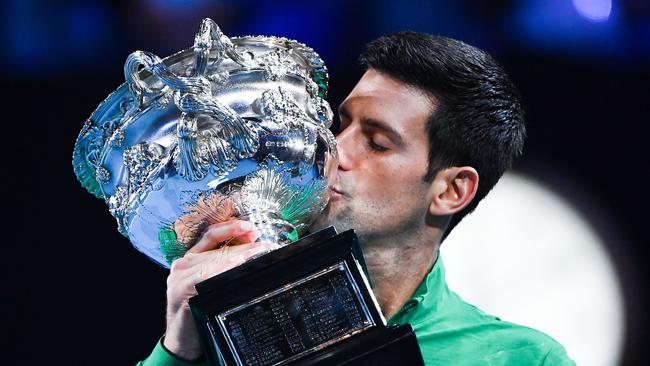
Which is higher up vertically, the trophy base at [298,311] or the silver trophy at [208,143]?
the silver trophy at [208,143]

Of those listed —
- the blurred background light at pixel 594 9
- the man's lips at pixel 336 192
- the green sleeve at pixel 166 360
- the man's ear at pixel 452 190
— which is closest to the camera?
the green sleeve at pixel 166 360

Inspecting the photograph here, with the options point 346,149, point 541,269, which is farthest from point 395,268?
point 541,269

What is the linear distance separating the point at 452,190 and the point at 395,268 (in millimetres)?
244

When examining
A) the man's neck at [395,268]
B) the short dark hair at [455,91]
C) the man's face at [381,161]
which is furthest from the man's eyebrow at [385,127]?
the man's neck at [395,268]

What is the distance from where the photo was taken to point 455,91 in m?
2.55

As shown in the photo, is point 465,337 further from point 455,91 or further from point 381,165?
point 455,91

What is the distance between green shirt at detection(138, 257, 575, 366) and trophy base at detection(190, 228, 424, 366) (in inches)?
25.8

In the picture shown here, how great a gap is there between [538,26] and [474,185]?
0.92 m

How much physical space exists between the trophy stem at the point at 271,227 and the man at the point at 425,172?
43 cm

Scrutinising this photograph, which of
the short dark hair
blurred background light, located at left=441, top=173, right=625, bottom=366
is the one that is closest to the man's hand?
the short dark hair

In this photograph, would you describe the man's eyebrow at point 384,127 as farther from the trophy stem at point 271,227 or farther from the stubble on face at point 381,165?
the trophy stem at point 271,227

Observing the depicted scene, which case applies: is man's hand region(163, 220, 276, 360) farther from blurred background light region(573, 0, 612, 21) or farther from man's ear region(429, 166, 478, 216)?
blurred background light region(573, 0, 612, 21)

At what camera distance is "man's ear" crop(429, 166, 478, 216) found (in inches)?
101

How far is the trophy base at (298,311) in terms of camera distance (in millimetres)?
1750
